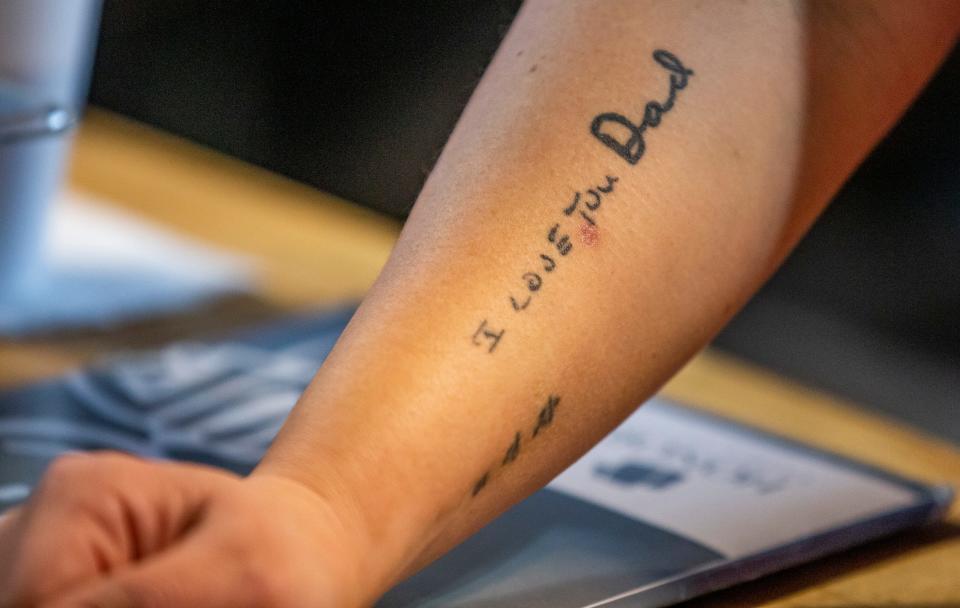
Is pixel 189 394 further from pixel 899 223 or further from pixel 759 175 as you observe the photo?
pixel 899 223

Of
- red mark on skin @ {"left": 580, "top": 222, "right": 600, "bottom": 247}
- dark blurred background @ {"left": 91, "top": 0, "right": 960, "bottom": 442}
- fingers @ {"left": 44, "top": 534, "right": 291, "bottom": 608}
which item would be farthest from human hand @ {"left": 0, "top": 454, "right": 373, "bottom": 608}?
dark blurred background @ {"left": 91, "top": 0, "right": 960, "bottom": 442}

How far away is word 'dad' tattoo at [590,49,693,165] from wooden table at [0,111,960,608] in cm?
15

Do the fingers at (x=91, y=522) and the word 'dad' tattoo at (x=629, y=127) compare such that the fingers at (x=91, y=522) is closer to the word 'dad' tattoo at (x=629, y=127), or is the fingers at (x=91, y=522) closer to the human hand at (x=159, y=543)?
the human hand at (x=159, y=543)

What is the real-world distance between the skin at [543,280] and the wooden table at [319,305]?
107mm

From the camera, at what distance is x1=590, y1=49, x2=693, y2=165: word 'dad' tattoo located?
371 millimetres

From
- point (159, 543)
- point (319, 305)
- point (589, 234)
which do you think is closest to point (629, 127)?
point (589, 234)

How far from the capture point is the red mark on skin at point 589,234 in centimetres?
36

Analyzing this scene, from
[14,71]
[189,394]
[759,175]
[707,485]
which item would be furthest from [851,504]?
[14,71]

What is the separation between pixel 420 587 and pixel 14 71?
Answer: 386 millimetres

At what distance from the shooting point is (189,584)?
0.26 m

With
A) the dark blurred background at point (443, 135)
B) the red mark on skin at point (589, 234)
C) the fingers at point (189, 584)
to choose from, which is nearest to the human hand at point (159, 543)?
the fingers at point (189, 584)

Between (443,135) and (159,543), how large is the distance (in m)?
0.53

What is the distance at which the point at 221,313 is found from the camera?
722mm

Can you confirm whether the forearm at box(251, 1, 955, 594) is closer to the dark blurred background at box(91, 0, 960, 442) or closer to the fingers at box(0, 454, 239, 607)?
the fingers at box(0, 454, 239, 607)
